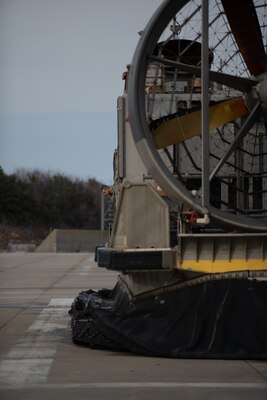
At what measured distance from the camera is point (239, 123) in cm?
888

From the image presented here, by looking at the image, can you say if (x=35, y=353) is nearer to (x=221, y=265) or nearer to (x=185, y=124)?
(x=221, y=265)

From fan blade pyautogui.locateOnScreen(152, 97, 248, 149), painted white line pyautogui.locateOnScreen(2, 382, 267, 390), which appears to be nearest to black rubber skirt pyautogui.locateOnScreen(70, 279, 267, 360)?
painted white line pyautogui.locateOnScreen(2, 382, 267, 390)

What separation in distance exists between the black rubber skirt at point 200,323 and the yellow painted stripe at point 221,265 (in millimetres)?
145

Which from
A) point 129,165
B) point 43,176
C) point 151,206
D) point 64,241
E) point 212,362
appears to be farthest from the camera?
point 43,176

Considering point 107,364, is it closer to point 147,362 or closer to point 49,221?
point 147,362

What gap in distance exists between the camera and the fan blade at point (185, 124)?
26.3 feet

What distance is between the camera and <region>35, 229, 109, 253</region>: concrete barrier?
6406 centimetres

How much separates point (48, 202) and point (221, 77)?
8279cm

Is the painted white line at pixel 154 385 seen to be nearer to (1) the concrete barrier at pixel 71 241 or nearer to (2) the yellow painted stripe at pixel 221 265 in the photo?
(2) the yellow painted stripe at pixel 221 265

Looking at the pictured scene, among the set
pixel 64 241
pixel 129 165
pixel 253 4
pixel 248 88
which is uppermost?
pixel 253 4

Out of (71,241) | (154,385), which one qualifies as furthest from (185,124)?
(71,241)

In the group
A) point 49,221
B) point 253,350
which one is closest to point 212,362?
point 253,350

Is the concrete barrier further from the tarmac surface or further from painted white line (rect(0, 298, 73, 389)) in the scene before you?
the tarmac surface

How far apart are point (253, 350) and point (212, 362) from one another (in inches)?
17.6
